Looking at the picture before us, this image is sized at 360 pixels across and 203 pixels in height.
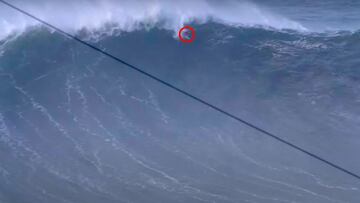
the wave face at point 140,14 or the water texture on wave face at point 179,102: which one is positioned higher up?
the wave face at point 140,14

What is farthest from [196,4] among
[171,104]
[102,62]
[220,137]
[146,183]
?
[146,183]

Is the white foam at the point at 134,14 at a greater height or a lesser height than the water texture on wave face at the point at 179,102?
greater

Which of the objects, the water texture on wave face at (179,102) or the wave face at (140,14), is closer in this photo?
the water texture on wave face at (179,102)

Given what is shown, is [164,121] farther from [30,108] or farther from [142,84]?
[30,108]

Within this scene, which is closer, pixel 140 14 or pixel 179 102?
pixel 179 102

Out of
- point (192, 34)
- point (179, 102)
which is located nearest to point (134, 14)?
point (192, 34)

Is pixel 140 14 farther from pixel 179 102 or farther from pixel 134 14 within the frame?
pixel 179 102
